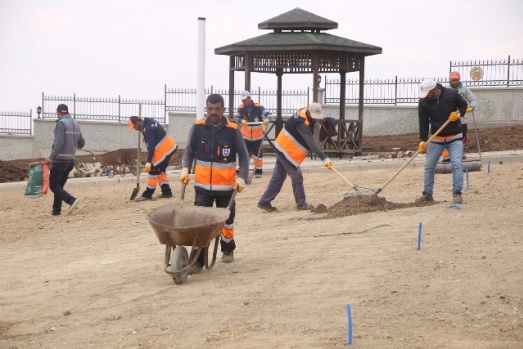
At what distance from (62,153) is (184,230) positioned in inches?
280

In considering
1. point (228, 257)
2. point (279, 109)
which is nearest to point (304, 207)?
point (228, 257)

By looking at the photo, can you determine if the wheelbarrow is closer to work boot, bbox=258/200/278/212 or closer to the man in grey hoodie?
work boot, bbox=258/200/278/212

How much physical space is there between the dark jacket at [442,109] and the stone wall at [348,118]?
49.8 ft

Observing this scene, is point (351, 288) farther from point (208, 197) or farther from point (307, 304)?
point (208, 197)

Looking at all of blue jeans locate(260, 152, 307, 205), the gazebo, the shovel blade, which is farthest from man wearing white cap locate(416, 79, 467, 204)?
the gazebo

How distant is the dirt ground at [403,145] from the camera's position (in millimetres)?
21378

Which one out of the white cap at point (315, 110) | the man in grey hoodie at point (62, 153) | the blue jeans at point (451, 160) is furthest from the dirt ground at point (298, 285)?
the man in grey hoodie at point (62, 153)

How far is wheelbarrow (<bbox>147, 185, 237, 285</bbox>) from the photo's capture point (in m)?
9.12

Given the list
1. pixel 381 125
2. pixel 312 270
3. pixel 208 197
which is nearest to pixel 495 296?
pixel 312 270

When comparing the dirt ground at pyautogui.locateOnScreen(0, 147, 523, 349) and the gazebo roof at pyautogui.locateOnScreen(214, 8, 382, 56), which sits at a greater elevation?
the gazebo roof at pyautogui.locateOnScreen(214, 8, 382, 56)

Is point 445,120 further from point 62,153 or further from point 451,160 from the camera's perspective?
point 62,153

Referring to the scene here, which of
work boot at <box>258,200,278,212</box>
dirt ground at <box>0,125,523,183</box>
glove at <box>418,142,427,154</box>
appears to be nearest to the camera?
glove at <box>418,142,427,154</box>

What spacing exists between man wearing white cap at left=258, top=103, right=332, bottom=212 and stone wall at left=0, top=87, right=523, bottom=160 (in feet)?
44.9

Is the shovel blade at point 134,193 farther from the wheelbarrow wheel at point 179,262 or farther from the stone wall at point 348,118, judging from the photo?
the stone wall at point 348,118
